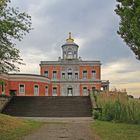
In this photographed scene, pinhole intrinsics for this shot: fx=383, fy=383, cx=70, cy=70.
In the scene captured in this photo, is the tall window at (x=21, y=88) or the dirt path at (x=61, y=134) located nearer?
the dirt path at (x=61, y=134)

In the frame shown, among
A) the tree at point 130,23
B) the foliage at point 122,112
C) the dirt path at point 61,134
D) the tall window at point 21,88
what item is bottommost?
the dirt path at point 61,134

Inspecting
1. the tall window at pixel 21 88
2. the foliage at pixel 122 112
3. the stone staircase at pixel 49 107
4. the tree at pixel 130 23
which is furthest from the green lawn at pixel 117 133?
the tall window at pixel 21 88

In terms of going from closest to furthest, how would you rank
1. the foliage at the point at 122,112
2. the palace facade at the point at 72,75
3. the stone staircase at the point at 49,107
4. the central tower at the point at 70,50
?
the foliage at the point at 122,112
the stone staircase at the point at 49,107
the palace facade at the point at 72,75
the central tower at the point at 70,50

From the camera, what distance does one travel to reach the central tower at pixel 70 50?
3652 inches

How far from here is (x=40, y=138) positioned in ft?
52.5

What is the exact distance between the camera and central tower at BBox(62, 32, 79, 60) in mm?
92750

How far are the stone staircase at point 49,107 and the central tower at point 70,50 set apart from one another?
45424 mm

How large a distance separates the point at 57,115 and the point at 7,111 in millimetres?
5716

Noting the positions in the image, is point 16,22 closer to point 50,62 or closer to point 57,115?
point 57,115

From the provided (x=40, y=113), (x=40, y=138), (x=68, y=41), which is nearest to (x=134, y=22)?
(x=40, y=138)

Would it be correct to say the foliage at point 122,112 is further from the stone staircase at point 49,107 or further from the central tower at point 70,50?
the central tower at point 70,50

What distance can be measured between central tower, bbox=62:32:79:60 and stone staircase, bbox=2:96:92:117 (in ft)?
149

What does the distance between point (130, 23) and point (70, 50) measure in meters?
72.9

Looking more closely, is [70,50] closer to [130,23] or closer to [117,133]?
[130,23]
